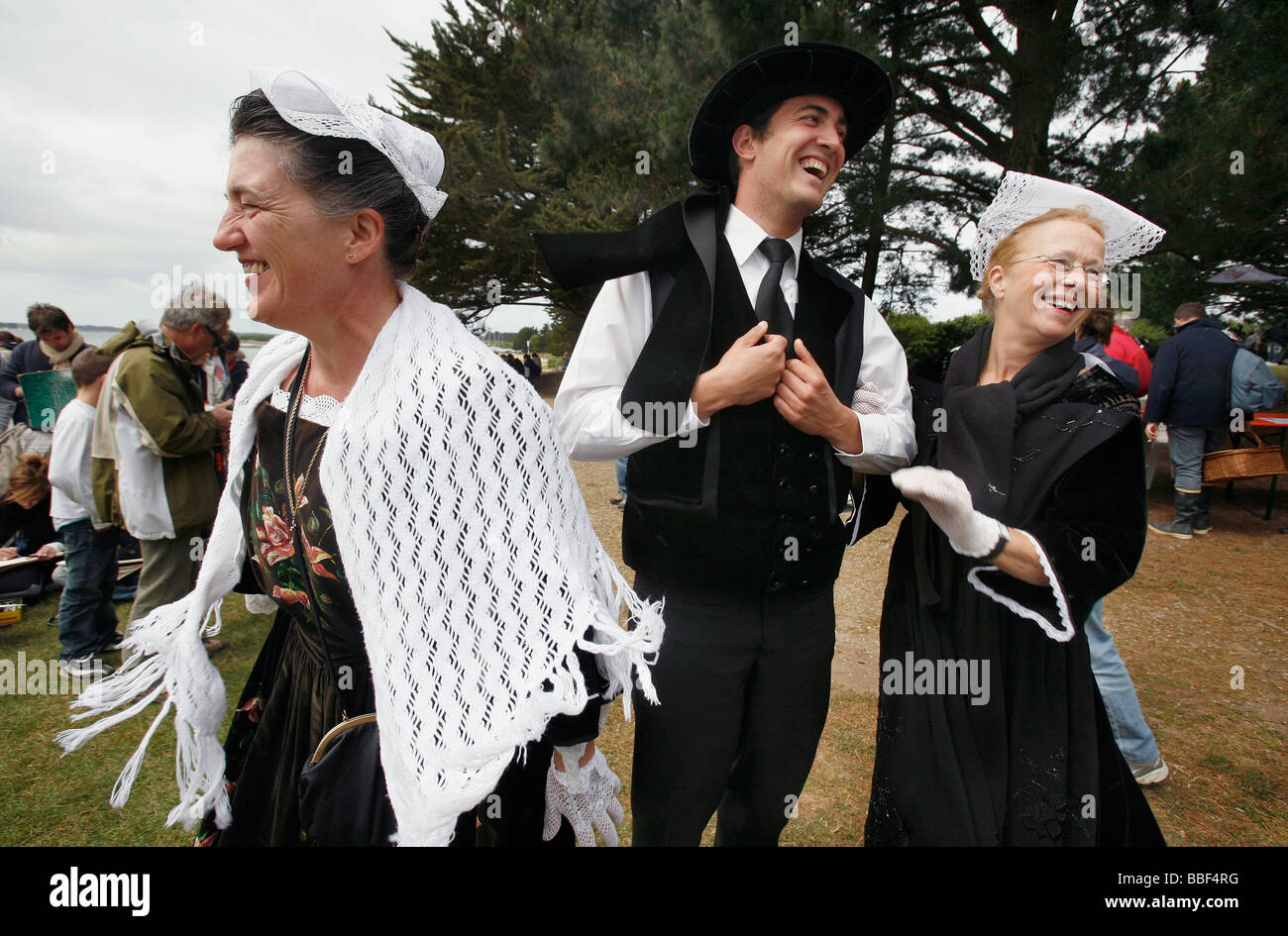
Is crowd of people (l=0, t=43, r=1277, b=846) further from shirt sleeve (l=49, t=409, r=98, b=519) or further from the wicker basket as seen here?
the wicker basket

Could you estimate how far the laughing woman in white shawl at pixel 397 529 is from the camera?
3.62 feet

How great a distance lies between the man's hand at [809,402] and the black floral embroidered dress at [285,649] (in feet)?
3.13

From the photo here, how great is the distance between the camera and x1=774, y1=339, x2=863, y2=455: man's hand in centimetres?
148

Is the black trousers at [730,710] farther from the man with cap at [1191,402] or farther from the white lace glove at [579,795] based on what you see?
the man with cap at [1191,402]

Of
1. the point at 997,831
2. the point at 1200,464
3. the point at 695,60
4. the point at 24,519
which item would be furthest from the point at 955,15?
the point at 24,519

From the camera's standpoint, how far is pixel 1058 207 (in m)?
1.69

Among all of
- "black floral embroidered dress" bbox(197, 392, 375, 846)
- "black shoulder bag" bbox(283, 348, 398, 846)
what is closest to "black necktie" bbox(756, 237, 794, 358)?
"black floral embroidered dress" bbox(197, 392, 375, 846)

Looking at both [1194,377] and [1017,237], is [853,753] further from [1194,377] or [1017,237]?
[1194,377]

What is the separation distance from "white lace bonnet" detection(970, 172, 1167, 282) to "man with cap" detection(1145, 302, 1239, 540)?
225 inches

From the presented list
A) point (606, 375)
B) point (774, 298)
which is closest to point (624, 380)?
point (606, 375)

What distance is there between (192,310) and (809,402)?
3445 mm

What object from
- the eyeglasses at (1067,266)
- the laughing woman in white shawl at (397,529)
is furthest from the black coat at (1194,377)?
the laughing woman in white shawl at (397,529)

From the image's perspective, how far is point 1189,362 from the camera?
6199mm
